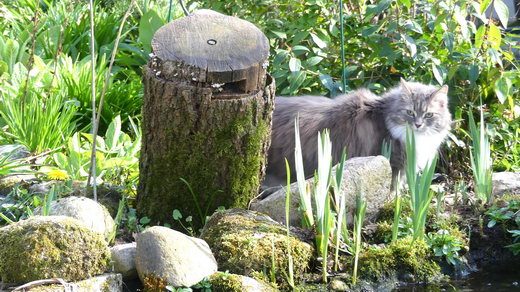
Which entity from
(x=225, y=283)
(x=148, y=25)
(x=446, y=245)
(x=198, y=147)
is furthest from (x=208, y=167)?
(x=148, y=25)

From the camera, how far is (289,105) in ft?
17.5

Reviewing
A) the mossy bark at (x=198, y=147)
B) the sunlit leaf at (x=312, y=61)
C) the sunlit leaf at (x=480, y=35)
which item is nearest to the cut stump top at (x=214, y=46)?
the mossy bark at (x=198, y=147)

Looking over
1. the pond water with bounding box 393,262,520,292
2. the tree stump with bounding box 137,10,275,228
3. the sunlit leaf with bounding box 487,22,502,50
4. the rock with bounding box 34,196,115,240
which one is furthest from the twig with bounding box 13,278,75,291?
the sunlit leaf with bounding box 487,22,502,50

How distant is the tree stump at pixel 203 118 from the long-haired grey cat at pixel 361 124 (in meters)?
0.86

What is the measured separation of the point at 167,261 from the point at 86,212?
649mm

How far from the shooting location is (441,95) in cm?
536

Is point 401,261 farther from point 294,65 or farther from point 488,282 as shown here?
point 294,65

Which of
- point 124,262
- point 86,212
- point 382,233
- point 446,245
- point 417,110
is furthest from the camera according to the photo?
point 417,110

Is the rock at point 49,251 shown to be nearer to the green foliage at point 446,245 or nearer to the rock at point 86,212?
the rock at point 86,212

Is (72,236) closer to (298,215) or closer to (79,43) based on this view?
(298,215)

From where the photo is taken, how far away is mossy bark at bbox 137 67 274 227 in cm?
404

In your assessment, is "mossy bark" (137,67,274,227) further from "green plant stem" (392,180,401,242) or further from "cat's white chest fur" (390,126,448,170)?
"cat's white chest fur" (390,126,448,170)

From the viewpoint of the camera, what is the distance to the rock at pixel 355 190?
427 cm

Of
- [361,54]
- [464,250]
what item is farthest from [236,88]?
[361,54]
